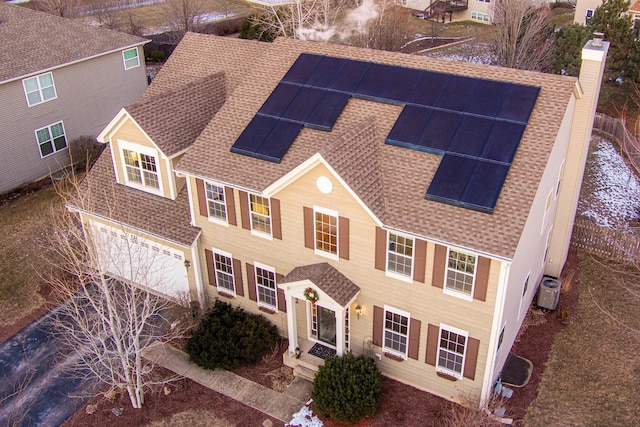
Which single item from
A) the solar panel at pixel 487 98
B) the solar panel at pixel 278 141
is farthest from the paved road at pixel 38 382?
the solar panel at pixel 487 98

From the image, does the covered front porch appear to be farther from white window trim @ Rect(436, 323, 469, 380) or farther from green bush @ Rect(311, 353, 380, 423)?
white window trim @ Rect(436, 323, 469, 380)

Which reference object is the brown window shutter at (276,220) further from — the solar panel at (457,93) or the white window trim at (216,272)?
the solar panel at (457,93)

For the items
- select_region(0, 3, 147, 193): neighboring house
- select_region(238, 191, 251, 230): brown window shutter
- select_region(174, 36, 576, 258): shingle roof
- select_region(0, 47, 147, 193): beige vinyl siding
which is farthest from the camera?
select_region(0, 3, 147, 193): neighboring house

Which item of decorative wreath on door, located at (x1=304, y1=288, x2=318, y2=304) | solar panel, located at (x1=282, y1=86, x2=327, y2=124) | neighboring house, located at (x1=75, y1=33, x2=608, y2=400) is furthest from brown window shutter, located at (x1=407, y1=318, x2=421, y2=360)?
solar panel, located at (x1=282, y1=86, x2=327, y2=124)

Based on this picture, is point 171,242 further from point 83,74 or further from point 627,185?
point 627,185

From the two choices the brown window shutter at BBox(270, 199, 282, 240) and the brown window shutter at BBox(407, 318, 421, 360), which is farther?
the brown window shutter at BBox(270, 199, 282, 240)
